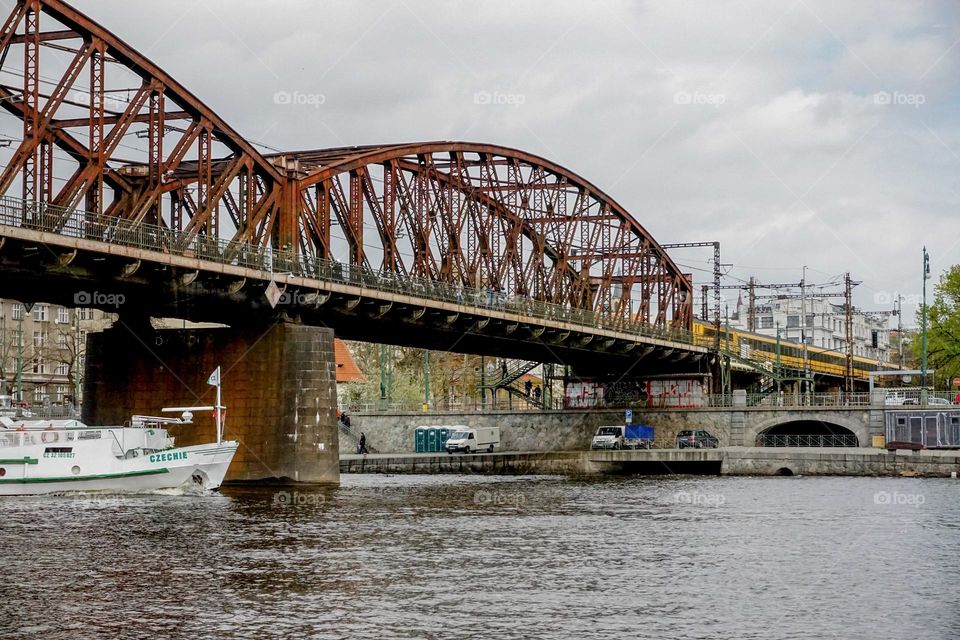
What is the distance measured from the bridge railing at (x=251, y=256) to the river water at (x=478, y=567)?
36.3 ft

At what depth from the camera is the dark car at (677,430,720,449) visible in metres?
97.9

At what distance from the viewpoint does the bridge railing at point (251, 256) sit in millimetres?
52125

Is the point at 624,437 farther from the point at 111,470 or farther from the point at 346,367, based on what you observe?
the point at 111,470

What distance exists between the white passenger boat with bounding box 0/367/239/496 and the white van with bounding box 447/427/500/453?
42.7m

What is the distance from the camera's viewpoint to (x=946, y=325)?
110688 millimetres

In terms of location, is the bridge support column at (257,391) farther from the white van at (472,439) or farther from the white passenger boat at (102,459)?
the white van at (472,439)

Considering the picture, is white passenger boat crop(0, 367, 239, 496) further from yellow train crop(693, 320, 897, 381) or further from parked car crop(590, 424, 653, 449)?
yellow train crop(693, 320, 897, 381)

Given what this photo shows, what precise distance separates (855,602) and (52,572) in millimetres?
20186

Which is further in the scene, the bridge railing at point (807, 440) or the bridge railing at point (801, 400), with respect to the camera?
the bridge railing at point (801, 400)

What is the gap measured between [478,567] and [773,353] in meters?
121

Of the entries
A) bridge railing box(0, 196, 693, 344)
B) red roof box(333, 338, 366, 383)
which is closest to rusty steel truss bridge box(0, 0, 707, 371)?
bridge railing box(0, 196, 693, 344)

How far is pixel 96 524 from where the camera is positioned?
46.5 m

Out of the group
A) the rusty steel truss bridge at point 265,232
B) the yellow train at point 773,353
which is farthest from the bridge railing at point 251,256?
the yellow train at point 773,353

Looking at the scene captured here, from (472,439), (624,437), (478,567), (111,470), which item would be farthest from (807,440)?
(478,567)
